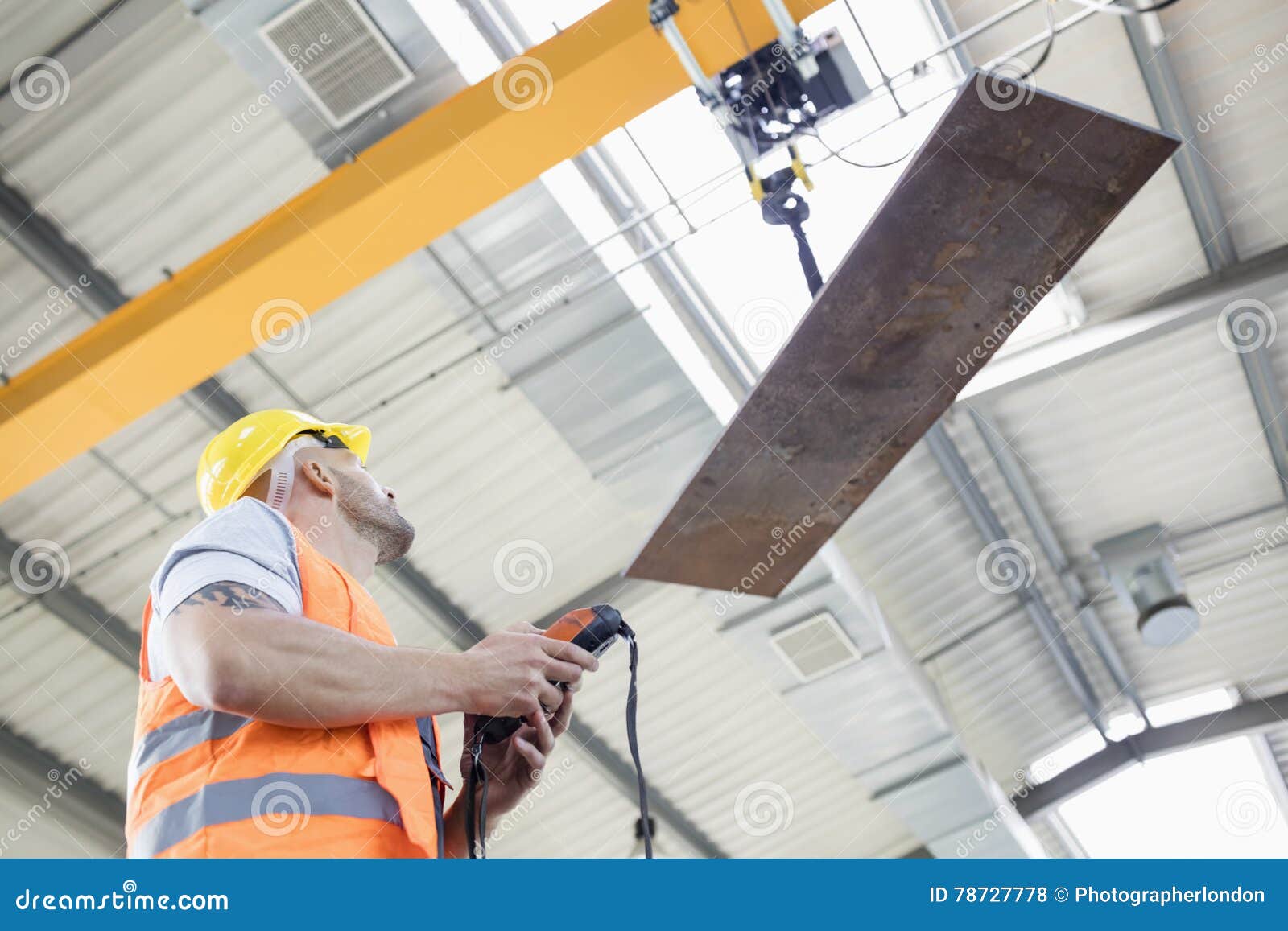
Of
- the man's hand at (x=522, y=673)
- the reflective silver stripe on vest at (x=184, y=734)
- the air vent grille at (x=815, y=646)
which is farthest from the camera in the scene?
the air vent grille at (x=815, y=646)

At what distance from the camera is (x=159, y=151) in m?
5.48

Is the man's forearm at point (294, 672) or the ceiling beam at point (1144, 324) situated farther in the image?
the ceiling beam at point (1144, 324)

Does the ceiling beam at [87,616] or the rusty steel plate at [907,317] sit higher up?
the ceiling beam at [87,616]

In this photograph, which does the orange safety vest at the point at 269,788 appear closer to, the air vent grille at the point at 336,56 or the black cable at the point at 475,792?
the black cable at the point at 475,792

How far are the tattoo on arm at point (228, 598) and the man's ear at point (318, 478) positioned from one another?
109cm

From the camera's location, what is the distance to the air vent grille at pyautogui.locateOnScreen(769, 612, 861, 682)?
24.6 ft

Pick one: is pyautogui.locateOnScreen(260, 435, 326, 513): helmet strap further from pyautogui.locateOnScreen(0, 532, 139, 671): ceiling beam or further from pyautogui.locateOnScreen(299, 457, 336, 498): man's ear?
pyautogui.locateOnScreen(0, 532, 139, 671): ceiling beam

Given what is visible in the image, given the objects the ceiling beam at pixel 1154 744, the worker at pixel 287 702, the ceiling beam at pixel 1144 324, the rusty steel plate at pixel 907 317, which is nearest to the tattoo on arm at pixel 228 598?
the worker at pixel 287 702

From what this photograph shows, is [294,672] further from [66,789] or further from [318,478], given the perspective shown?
[66,789]

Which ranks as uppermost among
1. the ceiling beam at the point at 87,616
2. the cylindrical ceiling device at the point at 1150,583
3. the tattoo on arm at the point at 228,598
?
the ceiling beam at the point at 87,616

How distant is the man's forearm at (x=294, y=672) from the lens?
1789 mm

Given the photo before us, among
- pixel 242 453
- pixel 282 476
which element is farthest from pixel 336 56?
pixel 282 476

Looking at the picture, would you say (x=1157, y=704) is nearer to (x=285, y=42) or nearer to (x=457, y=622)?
(x=457, y=622)
